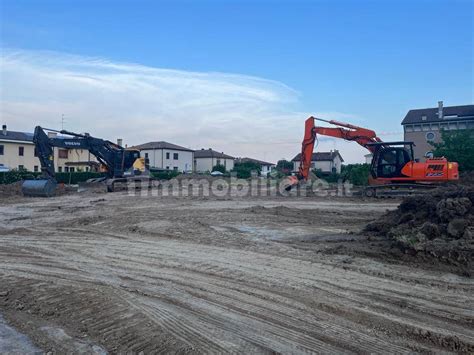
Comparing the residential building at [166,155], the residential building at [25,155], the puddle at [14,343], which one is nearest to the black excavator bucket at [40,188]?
the puddle at [14,343]

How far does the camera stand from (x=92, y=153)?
2781 centimetres

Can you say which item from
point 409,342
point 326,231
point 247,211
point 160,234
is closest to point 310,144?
point 247,211

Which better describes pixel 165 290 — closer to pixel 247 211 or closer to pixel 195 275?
pixel 195 275

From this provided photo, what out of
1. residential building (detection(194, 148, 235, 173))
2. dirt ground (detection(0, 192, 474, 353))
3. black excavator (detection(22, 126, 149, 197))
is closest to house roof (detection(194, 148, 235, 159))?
residential building (detection(194, 148, 235, 173))

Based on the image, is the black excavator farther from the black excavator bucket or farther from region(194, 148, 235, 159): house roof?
region(194, 148, 235, 159): house roof

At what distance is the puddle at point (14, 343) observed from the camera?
14.3 ft

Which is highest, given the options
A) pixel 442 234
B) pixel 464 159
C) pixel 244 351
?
pixel 464 159

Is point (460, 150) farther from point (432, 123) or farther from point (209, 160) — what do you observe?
point (209, 160)

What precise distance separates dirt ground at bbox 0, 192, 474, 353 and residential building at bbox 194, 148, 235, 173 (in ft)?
225

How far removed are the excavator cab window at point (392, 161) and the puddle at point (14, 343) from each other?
62.5ft

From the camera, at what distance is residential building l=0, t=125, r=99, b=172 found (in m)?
49.9

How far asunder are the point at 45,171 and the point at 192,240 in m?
17.1

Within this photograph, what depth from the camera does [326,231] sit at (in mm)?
11250

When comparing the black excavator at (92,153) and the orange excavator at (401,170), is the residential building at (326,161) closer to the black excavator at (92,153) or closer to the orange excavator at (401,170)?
the black excavator at (92,153)
